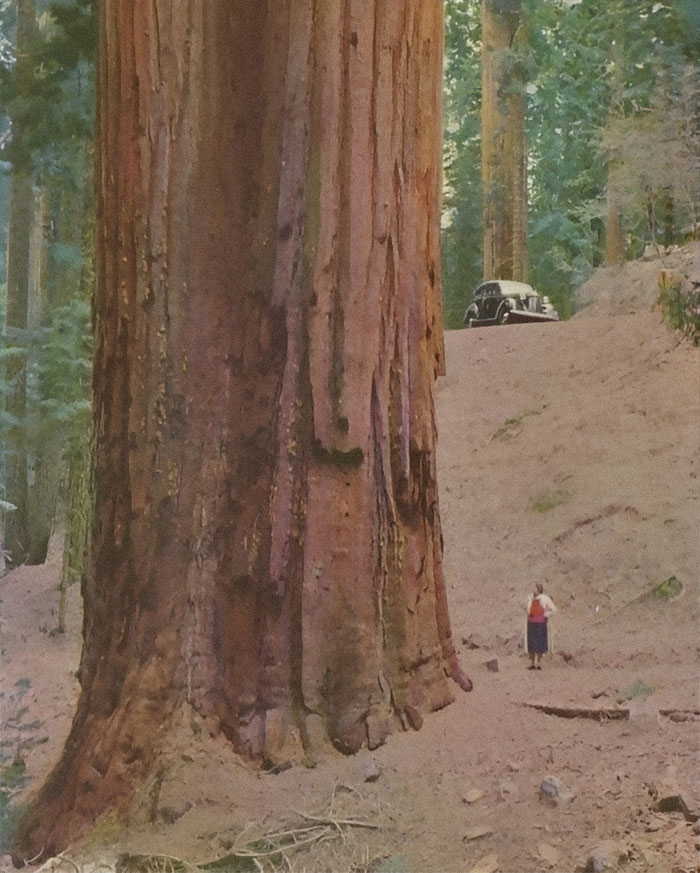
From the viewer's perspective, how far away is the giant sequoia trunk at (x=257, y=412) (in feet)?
5.18

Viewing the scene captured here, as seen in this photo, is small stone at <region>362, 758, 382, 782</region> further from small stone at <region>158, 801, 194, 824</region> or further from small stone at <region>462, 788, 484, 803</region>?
small stone at <region>158, 801, 194, 824</region>

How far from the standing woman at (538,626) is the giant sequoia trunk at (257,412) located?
5.8 inches

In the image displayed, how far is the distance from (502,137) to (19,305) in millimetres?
1073

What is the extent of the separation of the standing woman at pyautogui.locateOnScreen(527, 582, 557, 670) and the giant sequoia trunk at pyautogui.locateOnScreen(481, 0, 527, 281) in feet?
2.23

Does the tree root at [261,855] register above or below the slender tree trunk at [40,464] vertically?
below

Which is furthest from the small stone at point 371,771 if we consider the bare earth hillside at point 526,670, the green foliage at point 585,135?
the green foliage at point 585,135

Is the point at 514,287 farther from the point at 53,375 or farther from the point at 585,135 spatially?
the point at 53,375

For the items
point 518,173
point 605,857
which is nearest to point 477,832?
point 605,857

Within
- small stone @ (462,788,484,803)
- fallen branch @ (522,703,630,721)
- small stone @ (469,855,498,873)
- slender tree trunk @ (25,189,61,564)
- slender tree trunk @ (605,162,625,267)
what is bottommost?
small stone @ (469,855,498,873)

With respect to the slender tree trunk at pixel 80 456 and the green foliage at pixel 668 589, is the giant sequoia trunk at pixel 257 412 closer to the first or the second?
the slender tree trunk at pixel 80 456

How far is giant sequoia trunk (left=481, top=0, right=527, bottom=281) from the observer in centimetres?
189

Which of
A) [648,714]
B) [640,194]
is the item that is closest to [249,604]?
[648,714]

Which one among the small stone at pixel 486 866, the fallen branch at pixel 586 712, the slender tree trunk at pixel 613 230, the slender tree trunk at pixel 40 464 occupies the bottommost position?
the small stone at pixel 486 866

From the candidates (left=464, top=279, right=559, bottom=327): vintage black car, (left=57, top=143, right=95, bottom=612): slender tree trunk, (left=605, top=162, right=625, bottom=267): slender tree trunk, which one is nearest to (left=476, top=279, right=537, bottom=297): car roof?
(left=464, top=279, right=559, bottom=327): vintage black car
